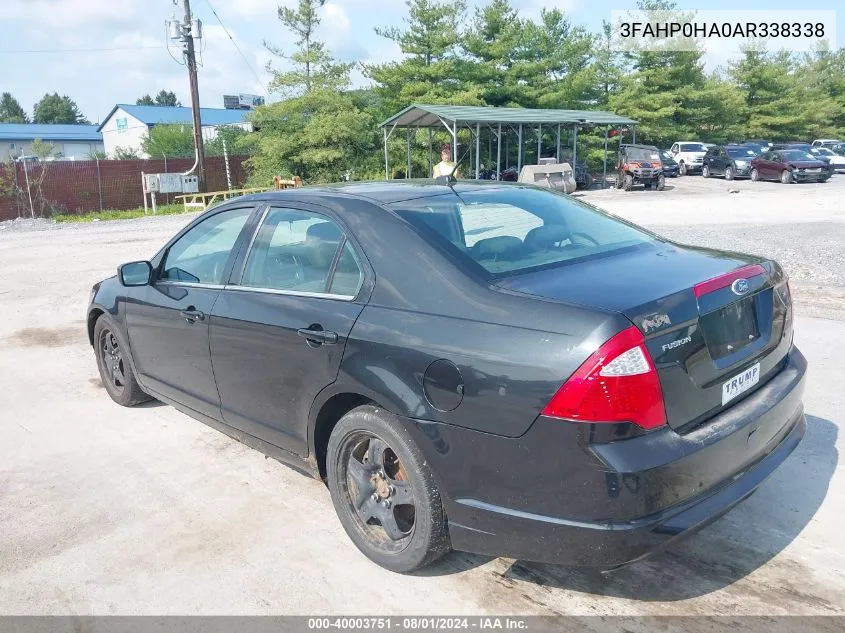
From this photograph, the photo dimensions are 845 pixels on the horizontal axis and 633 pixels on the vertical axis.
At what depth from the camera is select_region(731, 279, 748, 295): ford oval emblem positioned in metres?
2.89

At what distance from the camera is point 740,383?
288cm

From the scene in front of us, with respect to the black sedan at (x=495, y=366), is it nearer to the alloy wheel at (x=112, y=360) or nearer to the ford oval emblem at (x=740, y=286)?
the ford oval emblem at (x=740, y=286)

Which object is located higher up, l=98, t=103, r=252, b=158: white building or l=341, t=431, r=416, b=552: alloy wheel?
l=98, t=103, r=252, b=158: white building

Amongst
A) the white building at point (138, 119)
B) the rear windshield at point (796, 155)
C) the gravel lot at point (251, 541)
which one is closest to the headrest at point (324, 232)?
the gravel lot at point (251, 541)

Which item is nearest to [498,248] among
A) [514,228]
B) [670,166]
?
[514,228]

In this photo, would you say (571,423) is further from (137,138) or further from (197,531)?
(137,138)

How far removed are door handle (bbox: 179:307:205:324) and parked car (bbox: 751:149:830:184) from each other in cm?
3391

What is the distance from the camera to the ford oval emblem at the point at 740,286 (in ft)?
9.49

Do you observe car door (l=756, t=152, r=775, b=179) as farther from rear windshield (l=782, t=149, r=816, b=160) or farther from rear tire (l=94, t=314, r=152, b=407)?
rear tire (l=94, t=314, r=152, b=407)

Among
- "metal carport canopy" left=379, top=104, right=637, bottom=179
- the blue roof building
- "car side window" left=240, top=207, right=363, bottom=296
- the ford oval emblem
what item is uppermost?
the blue roof building

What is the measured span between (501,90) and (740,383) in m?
37.6

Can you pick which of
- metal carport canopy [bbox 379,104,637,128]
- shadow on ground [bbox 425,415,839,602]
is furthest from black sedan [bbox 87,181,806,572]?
metal carport canopy [bbox 379,104,637,128]

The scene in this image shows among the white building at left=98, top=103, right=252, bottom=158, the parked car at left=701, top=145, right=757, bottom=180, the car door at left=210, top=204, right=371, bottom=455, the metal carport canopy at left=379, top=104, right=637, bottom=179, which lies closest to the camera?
the car door at left=210, top=204, right=371, bottom=455

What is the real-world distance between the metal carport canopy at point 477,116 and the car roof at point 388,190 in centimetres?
2404
